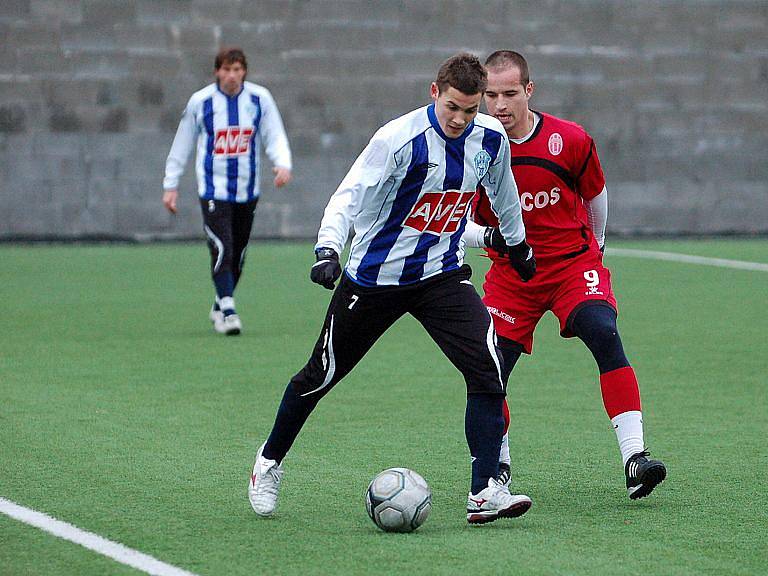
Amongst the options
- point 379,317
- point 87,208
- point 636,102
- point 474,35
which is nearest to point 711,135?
point 636,102

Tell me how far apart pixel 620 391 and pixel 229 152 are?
615cm

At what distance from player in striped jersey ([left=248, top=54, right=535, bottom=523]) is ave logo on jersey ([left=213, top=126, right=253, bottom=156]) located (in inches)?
238

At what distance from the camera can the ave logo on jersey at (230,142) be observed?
11320mm

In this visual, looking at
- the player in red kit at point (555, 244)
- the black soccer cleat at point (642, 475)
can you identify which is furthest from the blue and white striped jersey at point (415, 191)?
the black soccer cleat at point (642, 475)

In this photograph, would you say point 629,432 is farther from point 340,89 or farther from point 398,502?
point 340,89

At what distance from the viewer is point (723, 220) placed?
19.5 meters

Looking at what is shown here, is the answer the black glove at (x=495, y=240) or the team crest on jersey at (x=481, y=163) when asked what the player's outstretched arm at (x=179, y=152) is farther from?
the team crest on jersey at (x=481, y=163)

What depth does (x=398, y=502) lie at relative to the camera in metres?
5.04

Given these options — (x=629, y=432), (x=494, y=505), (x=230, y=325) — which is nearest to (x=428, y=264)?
(x=494, y=505)

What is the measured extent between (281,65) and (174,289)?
198 inches

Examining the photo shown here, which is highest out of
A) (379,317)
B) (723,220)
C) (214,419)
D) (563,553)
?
(379,317)

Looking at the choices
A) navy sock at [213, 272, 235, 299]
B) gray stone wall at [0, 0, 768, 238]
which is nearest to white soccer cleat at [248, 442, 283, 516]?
navy sock at [213, 272, 235, 299]

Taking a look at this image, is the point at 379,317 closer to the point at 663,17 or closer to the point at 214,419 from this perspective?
the point at 214,419

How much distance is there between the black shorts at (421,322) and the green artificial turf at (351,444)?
0.54 metres
